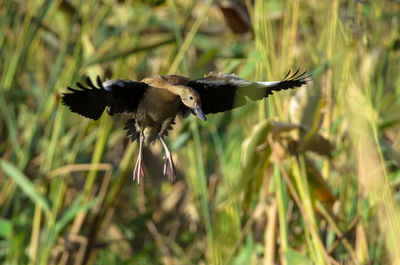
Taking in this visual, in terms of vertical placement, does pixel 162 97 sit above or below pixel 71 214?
above

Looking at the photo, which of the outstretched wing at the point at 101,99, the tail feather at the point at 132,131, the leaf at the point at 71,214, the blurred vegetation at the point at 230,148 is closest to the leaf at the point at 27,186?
the blurred vegetation at the point at 230,148

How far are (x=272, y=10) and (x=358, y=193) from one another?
152 cm

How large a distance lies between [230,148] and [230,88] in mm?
779

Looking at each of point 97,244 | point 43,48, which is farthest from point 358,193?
point 43,48

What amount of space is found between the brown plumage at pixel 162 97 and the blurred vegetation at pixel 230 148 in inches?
6.2

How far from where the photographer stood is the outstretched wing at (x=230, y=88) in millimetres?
1499

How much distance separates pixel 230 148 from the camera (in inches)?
94.6

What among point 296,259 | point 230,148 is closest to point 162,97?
point 296,259

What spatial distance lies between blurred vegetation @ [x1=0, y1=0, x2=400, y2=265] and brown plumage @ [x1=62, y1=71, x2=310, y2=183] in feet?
0.52

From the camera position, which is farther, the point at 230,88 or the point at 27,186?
the point at 27,186

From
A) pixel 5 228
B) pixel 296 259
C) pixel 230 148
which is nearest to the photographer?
pixel 296 259

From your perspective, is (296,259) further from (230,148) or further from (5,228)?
(5,228)

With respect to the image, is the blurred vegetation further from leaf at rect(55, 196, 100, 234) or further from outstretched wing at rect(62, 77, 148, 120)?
outstretched wing at rect(62, 77, 148, 120)

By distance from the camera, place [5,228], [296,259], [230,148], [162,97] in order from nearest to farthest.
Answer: [162,97]
[296,259]
[230,148]
[5,228]
